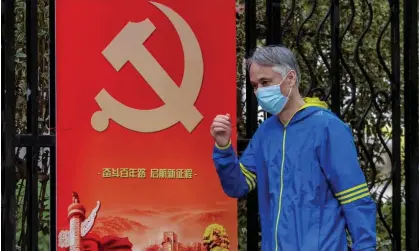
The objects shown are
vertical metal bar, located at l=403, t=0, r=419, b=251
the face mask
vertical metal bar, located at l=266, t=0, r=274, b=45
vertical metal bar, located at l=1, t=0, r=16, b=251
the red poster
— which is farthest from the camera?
vertical metal bar, located at l=403, t=0, r=419, b=251

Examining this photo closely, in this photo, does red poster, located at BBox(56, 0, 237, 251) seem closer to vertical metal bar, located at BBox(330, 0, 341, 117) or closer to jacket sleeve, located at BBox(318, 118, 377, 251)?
vertical metal bar, located at BBox(330, 0, 341, 117)

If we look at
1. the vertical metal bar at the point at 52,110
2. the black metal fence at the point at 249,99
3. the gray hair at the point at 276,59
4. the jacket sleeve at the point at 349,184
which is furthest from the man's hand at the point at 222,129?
the vertical metal bar at the point at 52,110

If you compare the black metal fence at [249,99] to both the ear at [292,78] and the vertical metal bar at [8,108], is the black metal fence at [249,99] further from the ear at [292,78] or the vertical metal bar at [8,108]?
the ear at [292,78]

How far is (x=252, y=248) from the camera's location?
11.6 feet

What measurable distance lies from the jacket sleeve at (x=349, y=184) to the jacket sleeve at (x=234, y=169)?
1.29ft

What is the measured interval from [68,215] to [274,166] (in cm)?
112

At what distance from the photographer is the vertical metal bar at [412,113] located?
11.9 feet

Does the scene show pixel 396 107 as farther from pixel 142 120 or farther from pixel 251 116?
pixel 142 120

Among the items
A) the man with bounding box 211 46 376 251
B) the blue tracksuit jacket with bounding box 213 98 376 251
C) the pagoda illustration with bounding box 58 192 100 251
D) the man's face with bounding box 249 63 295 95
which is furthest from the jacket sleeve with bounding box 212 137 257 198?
the pagoda illustration with bounding box 58 192 100 251

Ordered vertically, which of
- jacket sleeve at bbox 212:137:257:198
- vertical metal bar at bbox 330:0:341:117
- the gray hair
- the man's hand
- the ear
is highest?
vertical metal bar at bbox 330:0:341:117

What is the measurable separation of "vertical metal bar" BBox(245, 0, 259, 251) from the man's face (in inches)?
27.6

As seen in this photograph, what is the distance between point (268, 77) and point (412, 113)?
4.03 feet

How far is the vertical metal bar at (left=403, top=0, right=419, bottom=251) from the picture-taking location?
3.62 meters

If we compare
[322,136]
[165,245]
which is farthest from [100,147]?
[322,136]
